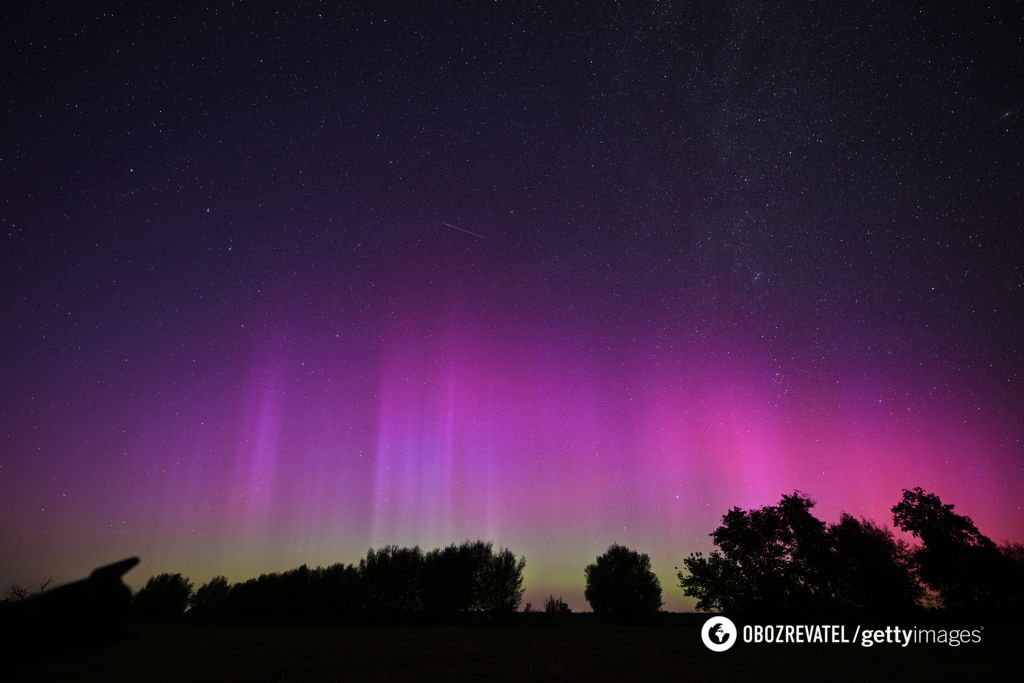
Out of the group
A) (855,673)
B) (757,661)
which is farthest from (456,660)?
(855,673)

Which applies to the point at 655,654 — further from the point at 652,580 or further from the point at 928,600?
the point at 652,580

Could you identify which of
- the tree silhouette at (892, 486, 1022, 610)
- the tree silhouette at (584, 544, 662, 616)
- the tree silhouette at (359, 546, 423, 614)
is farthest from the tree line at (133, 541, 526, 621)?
the tree silhouette at (892, 486, 1022, 610)

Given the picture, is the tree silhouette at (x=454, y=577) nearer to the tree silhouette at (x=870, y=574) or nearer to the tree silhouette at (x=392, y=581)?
the tree silhouette at (x=392, y=581)

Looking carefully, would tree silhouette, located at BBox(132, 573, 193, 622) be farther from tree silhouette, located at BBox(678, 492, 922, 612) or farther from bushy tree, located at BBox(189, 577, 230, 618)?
tree silhouette, located at BBox(678, 492, 922, 612)

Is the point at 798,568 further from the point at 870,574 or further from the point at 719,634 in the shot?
the point at 719,634

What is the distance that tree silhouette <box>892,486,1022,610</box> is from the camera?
1805 inches

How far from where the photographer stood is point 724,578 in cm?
5078

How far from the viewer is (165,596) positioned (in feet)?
330

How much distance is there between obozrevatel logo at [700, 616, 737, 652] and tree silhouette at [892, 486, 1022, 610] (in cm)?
2635

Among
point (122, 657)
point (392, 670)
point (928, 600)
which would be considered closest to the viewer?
point (392, 670)

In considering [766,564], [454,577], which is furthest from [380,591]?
[766,564]

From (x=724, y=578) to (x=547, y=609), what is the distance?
5269 centimetres

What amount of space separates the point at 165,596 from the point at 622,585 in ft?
330

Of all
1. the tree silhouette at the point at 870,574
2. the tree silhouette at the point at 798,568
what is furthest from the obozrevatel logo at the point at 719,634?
the tree silhouette at the point at 870,574
